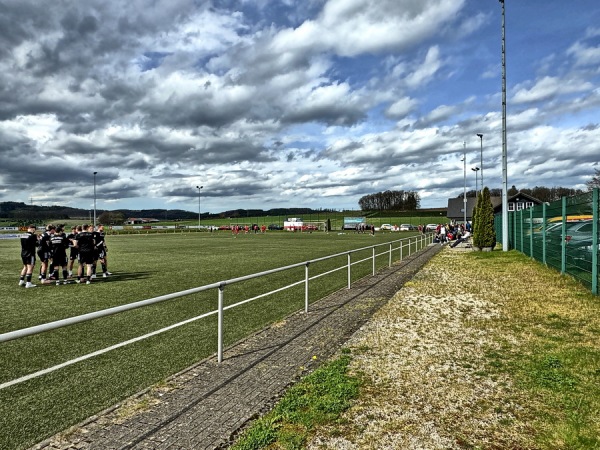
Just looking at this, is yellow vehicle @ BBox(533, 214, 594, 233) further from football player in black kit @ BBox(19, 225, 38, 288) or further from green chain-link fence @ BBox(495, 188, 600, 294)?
football player in black kit @ BBox(19, 225, 38, 288)

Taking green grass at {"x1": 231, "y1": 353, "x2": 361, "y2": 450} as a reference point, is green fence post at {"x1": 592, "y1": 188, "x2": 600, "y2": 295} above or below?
above

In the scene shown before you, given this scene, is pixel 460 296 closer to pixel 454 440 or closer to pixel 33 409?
pixel 454 440

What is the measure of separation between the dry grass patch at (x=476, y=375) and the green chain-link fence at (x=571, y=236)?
3.67 ft

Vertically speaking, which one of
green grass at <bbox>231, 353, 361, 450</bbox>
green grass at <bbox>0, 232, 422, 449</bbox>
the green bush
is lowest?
green grass at <bbox>0, 232, 422, 449</bbox>

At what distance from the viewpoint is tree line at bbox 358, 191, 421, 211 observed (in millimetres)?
139250

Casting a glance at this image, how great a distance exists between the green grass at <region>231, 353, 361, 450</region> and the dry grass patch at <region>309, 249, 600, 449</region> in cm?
13

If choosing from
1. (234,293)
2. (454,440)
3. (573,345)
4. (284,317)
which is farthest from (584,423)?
(234,293)

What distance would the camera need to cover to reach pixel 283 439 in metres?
2.96

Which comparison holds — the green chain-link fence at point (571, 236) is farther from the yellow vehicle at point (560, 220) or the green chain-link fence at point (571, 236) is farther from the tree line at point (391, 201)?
the tree line at point (391, 201)

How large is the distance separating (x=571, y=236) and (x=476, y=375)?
7847 millimetres

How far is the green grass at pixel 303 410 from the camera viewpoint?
9.67ft

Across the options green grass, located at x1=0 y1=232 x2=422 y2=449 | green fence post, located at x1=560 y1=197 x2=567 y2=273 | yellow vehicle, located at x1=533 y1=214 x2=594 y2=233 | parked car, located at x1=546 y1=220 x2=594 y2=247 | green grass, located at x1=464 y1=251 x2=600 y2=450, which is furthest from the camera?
green fence post, located at x1=560 y1=197 x2=567 y2=273

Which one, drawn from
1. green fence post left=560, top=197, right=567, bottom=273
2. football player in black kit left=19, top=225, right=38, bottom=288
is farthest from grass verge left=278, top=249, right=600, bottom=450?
football player in black kit left=19, top=225, right=38, bottom=288

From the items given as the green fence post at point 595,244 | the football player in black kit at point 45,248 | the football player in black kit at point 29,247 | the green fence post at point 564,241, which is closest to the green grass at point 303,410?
the green fence post at point 595,244
